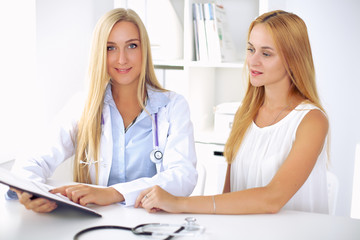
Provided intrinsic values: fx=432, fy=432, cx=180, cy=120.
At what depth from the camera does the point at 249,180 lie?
5.62 ft

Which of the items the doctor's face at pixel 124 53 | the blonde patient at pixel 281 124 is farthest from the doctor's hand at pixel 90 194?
the doctor's face at pixel 124 53

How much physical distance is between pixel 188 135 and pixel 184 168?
0.57 ft

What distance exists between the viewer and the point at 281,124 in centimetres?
164

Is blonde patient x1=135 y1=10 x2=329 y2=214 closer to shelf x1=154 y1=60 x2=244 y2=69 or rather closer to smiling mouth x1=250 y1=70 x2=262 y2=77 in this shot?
smiling mouth x1=250 y1=70 x2=262 y2=77

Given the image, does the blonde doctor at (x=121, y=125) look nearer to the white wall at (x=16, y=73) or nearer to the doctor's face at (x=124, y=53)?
the doctor's face at (x=124, y=53)

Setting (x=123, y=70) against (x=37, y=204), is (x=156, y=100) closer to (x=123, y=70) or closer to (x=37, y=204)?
(x=123, y=70)

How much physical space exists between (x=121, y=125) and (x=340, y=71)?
5.54ft

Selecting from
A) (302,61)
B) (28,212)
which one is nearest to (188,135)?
(302,61)

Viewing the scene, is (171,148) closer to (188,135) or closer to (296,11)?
(188,135)

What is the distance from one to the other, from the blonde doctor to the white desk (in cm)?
38

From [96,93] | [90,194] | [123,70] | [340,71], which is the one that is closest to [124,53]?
[123,70]

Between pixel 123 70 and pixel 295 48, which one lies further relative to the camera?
pixel 123 70

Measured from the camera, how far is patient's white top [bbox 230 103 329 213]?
1609mm

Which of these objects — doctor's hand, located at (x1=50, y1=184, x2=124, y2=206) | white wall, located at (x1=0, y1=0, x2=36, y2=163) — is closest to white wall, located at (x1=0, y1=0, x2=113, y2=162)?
white wall, located at (x1=0, y1=0, x2=36, y2=163)
